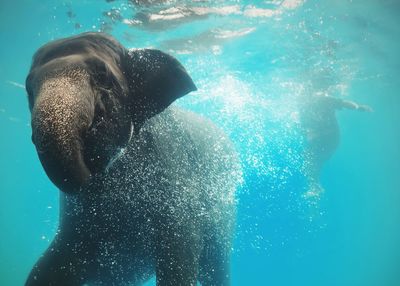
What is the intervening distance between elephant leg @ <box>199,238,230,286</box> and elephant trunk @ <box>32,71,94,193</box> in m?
4.60

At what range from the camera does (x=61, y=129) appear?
2.11 metres

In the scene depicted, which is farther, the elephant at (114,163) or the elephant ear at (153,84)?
the elephant ear at (153,84)

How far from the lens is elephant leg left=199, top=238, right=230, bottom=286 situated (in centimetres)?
645

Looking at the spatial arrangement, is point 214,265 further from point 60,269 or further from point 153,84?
point 153,84

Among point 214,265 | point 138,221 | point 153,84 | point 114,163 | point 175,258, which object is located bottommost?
point 214,265

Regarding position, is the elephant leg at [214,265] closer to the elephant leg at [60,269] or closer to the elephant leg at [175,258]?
the elephant leg at [175,258]

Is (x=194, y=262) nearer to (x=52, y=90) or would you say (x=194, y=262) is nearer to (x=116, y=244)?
(x=116, y=244)

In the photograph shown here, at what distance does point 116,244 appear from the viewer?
4086 mm

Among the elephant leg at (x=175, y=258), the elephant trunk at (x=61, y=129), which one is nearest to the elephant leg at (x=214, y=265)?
the elephant leg at (x=175, y=258)

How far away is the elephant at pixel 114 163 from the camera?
2.27m

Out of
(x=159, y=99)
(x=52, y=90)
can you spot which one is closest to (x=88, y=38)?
(x=159, y=99)

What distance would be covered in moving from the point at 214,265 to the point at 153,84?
4.49 meters

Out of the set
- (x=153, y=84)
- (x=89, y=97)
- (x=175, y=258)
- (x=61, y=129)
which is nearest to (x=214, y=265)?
(x=175, y=258)

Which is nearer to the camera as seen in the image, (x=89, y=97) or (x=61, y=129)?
(x=61, y=129)
